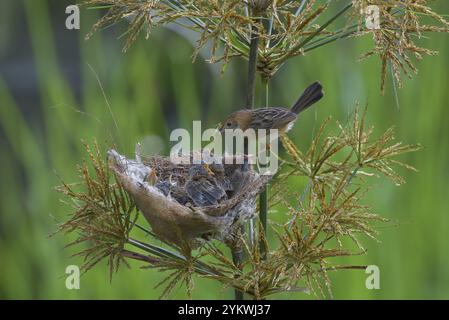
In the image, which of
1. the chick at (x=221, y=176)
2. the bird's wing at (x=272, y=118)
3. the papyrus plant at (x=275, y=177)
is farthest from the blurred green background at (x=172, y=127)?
the papyrus plant at (x=275, y=177)

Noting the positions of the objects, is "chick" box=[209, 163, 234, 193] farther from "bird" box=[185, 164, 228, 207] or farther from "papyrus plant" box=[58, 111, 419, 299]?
"papyrus plant" box=[58, 111, 419, 299]

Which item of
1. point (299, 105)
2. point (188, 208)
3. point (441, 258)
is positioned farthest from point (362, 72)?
point (188, 208)

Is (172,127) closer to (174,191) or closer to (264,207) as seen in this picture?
(174,191)

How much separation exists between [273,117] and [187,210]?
1.20 ft

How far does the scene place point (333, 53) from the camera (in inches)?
110

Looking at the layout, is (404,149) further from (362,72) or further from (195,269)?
(362,72)

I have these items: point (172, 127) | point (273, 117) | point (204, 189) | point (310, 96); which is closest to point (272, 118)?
point (273, 117)

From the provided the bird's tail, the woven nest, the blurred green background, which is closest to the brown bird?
the bird's tail

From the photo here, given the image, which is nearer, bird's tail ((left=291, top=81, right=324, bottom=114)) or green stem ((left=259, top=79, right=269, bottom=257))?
green stem ((left=259, top=79, right=269, bottom=257))

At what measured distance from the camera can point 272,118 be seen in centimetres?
181

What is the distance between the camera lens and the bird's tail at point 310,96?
6.02 feet

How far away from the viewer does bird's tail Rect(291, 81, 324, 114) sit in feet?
6.02

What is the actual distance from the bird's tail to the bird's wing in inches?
1.4

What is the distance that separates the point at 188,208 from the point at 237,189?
21 cm
